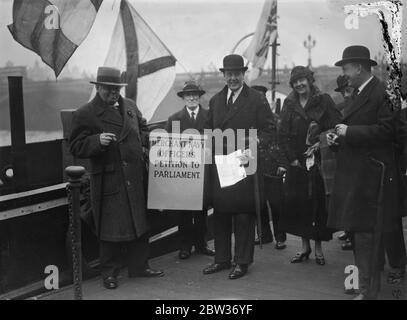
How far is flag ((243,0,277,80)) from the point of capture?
5219 millimetres

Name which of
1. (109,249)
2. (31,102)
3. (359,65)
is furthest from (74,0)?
(359,65)

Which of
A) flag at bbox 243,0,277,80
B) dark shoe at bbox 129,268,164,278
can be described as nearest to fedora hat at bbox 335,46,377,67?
flag at bbox 243,0,277,80

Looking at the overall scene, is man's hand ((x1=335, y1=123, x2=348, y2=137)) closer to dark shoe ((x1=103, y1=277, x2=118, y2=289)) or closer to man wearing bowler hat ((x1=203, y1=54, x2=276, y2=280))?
man wearing bowler hat ((x1=203, y1=54, x2=276, y2=280))

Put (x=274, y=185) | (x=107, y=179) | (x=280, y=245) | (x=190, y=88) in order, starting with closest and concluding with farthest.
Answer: (x=107, y=179) < (x=190, y=88) < (x=280, y=245) < (x=274, y=185)

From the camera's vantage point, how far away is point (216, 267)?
5.12 meters

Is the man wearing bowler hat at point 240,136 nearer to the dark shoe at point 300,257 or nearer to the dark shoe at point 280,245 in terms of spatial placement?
the dark shoe at point 300,257

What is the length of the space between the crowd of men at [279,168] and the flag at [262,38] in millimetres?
557

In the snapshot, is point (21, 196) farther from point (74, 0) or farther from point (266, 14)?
point (266, 14)

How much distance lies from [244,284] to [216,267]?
1.39 ft

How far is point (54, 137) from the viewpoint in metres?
5.35

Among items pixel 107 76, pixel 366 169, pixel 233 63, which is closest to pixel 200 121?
pixel 233 63

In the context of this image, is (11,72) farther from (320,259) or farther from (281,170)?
(320,259)

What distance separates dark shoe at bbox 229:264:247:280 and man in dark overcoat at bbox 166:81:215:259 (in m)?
0.74

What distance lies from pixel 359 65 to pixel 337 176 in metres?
0.91
